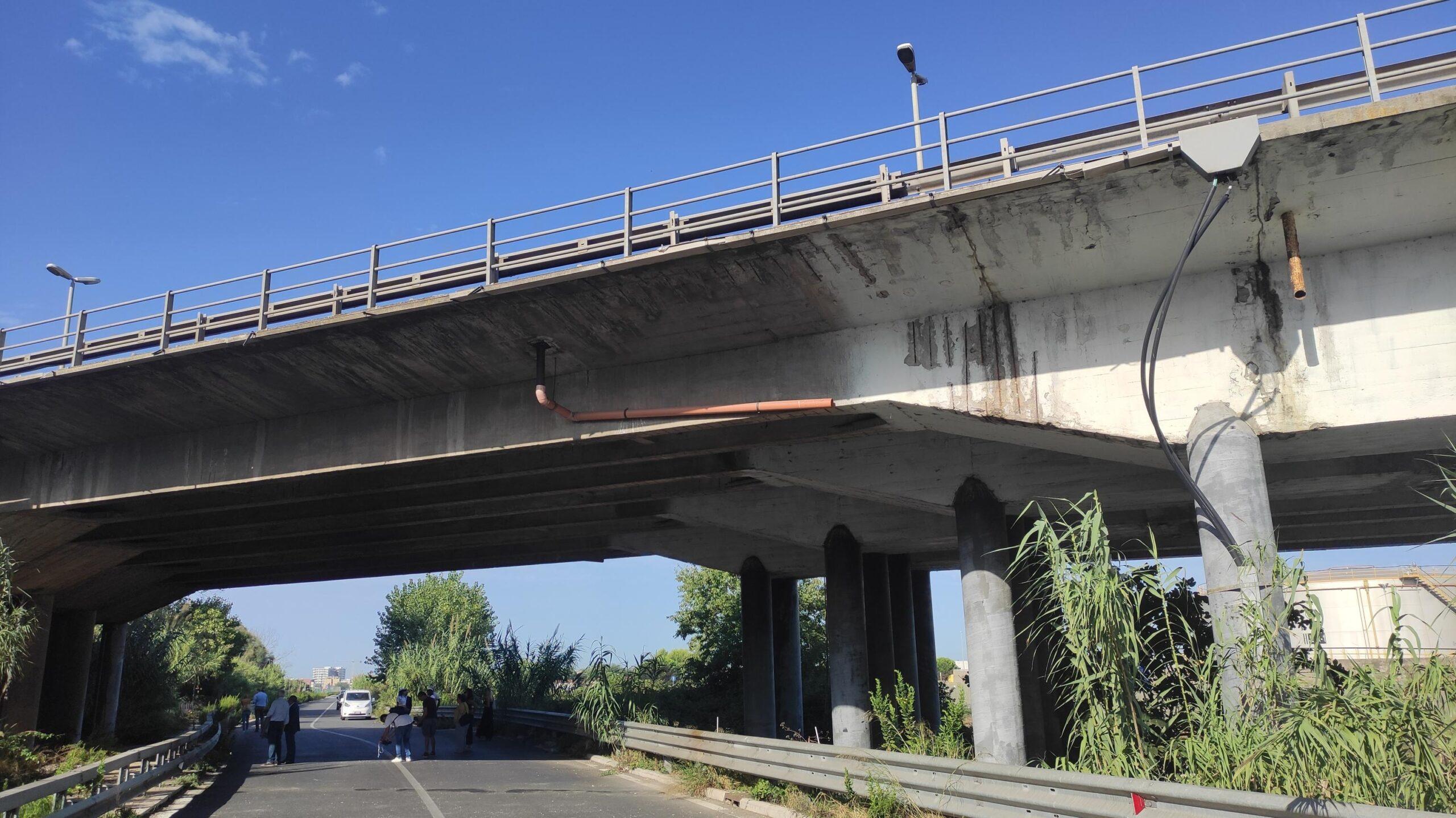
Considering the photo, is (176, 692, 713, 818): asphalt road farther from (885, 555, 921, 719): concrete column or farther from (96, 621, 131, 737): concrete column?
(96, 621, 131, 737): concrete column

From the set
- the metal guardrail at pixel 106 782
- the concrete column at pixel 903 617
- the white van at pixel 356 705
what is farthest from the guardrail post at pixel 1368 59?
the white van at pixel 356 705

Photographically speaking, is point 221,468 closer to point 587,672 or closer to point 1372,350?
point 587,672

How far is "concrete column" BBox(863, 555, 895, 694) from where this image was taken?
2480 cm

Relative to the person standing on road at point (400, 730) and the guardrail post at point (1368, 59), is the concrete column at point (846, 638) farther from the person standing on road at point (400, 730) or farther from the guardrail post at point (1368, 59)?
the guardrail post at point (1368, 59)

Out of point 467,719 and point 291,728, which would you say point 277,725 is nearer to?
point 291,728

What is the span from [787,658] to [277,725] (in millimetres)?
14148

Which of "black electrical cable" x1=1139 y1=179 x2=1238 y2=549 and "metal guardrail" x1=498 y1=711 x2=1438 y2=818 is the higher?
"black electrical cable" x1=1139 y1=179 x2=1238 y2=549

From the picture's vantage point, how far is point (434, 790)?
15.5 meters

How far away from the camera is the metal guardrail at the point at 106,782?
28.1 feet

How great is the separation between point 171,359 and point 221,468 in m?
2.88

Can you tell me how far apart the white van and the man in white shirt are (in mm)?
27697

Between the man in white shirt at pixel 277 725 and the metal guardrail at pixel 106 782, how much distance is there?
1217 mm

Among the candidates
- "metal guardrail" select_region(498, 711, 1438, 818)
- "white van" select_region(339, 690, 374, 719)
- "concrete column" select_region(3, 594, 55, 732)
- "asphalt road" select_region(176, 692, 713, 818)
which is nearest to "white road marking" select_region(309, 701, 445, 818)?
"asphalt road" select_region(176, 692, 713, 818)

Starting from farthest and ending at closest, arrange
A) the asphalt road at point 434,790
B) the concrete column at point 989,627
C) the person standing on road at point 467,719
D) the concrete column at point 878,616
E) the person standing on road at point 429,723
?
the person standing on road at point 467,719, the concrete column at point 878,616, the person standing on road at point 429,723, the concrete column at point 989,627, the asphalt road at point 434,790
